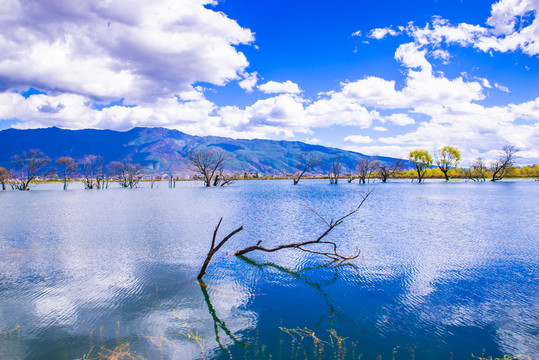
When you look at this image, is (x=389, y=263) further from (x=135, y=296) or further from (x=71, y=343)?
(x=71, y=343)

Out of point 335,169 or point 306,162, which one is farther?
point 335,169

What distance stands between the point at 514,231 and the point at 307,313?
1787cm

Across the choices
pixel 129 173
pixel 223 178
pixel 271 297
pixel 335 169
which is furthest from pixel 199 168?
pixel 271 297

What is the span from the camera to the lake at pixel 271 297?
6625mm

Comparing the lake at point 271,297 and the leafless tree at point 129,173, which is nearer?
the lake at point 271,297

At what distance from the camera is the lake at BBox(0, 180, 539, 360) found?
6625 millimetres

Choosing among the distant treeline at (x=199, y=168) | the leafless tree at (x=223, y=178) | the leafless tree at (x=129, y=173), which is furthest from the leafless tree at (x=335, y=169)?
the leafless tree at (x=129, y=173)

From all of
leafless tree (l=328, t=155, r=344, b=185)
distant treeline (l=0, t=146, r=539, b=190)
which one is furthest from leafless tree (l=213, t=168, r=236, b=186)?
leafless tree (l=328, t=155, r=344, b=185)

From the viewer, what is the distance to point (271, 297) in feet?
30.5

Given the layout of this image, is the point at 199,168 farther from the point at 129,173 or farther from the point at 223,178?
the point at 129,173

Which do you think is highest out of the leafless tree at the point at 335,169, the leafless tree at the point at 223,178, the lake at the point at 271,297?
the leafless tree at the point at 335,169

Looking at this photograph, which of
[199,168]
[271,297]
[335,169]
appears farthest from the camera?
[335,169]

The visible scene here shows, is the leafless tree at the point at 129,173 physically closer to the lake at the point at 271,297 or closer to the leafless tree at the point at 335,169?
the leafless tree at the point at 335,169

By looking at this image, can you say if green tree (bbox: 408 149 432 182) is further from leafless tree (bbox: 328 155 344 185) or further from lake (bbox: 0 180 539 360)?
lake (bbox: 0 180 539 360)
